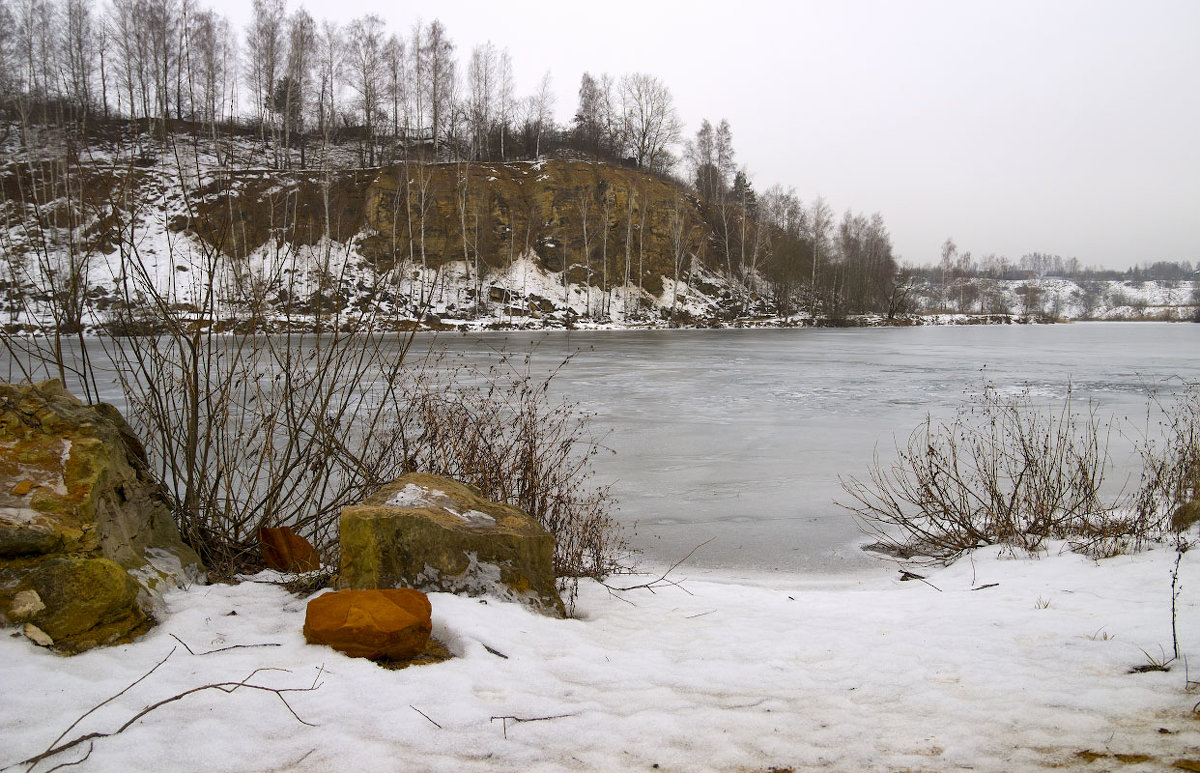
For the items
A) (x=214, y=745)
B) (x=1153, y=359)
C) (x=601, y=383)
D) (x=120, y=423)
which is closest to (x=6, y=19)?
(x=601, y=383)

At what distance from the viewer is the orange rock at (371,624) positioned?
9.36 ft

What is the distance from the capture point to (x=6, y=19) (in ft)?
144

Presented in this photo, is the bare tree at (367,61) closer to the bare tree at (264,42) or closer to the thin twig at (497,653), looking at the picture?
the bare tree at (264,42)

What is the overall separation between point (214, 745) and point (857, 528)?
6.22m

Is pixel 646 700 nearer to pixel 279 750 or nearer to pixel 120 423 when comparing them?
pixel 279 750

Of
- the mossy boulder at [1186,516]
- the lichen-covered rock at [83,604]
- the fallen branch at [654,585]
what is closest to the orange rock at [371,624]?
the lichen-covered rock at [83,604]

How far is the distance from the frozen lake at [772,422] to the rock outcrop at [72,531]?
3850mm

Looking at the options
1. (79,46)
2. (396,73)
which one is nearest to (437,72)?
(396,73)

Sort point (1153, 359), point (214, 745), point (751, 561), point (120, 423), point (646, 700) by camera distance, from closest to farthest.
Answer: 1. point (214, 745)
2. point (646, 700)
3. point (120, 423)
4. point (751, 561)
5. point (1153, 359)

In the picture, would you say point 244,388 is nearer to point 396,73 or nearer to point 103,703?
point 103,703

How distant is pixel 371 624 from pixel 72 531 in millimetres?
1397

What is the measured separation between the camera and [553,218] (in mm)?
55500

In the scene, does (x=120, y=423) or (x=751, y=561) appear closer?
(x=120, y=423)

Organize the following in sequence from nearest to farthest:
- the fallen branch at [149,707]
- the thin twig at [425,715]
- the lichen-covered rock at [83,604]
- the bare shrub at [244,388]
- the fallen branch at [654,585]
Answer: the fallen branch at [149,707] < the thin twig at [425,715] < the lichen-covered rock at [83,604] < the bare shrub at [244,388] < the fallen branch at [654,585]
